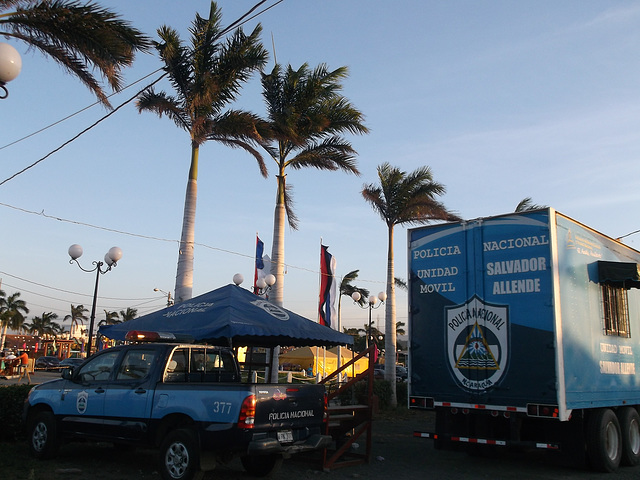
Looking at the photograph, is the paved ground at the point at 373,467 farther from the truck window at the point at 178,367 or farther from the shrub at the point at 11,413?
the truck window at the point at 178,367

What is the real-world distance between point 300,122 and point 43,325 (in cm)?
11805

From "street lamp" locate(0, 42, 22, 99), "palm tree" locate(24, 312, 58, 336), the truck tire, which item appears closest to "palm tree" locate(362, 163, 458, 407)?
the truck tire

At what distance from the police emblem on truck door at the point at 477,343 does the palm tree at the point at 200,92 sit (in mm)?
8439

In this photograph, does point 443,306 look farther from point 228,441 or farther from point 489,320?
point 228,441

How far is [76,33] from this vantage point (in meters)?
11.1

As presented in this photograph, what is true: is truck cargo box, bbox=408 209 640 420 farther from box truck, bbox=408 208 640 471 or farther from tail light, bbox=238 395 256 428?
tail light, bbox=238 395 256 428

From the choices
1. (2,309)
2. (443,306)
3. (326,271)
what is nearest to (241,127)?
(326,271)

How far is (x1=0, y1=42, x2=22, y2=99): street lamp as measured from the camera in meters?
7.24

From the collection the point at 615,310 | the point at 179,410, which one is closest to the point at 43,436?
the point at 179,410

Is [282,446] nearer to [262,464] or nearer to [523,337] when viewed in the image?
[262,464]

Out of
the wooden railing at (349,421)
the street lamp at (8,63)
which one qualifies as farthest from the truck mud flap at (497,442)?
the street lamp at (8,63)

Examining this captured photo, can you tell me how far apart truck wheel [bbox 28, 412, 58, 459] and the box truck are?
18.7 feet

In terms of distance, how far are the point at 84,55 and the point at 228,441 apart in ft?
27.7

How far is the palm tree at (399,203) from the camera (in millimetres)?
21578
